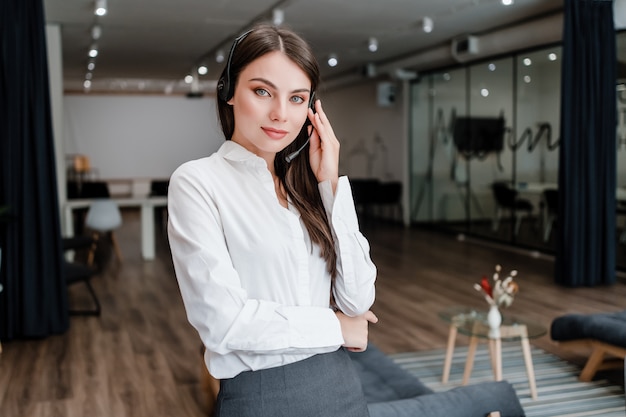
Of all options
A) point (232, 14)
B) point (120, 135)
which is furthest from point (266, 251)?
point (120, 135)

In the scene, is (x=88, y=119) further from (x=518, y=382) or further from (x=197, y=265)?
(x=197, y=265)

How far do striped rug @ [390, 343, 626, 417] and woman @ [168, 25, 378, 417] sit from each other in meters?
2.89

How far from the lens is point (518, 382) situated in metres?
4.36

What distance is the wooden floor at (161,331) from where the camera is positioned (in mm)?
4125

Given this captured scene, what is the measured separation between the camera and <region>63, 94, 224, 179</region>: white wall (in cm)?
1780

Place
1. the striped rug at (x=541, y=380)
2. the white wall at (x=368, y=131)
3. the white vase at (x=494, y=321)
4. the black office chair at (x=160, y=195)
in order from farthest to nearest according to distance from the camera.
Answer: the white wall at (x=368, y=131) → the black office chair at (x=160, y=195) → the white vase at (x=494, y=321) → the striped rug at (x=541, y=380)

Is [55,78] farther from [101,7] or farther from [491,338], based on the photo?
[491,338]

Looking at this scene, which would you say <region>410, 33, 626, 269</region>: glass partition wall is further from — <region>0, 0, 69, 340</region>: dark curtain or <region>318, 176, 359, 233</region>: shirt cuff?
<region>318, 176, 359, 233</region>: shirt cuff

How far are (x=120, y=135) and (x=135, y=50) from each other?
7330mm

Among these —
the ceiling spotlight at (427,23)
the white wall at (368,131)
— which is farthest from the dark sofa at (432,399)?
the white wall at (368,131)

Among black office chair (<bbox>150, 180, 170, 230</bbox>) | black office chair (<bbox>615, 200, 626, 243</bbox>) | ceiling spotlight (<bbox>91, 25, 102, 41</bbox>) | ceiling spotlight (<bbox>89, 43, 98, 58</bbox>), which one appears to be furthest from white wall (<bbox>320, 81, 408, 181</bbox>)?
black office chair (<bbox>615, 200, 626, 243</bbox>)

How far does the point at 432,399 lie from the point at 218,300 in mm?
1999

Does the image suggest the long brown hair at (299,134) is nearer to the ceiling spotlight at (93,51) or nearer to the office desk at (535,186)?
the office desk at (535,186)

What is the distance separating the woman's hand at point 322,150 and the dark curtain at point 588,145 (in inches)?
251
